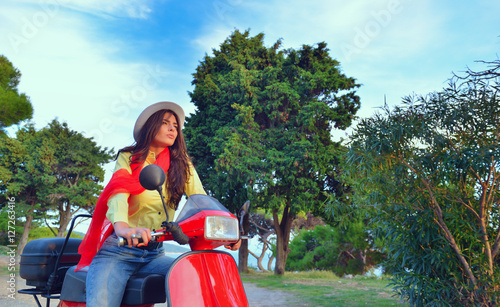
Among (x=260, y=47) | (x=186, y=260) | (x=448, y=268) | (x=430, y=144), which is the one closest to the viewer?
(x=186, y=260)

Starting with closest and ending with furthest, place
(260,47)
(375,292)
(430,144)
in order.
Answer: (430,144) < (375,292) < (260,47)

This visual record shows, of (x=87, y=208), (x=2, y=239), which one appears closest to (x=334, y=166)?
(x=87, y=208)

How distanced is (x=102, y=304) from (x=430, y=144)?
451 cm

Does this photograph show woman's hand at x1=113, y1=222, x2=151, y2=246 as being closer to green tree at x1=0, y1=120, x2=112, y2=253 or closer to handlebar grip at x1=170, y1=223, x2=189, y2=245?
handlebar grip at x1=170, y1=223, x2=189, y2=245

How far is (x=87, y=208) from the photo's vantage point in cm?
2170

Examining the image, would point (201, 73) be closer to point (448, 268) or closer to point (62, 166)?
point (62, 166)

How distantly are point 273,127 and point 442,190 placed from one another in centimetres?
947

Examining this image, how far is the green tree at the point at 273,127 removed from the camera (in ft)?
42.5

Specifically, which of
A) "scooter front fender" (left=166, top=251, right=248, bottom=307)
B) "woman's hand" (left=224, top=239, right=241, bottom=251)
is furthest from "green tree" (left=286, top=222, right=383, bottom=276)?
"scooter front fender" (left=166, top=251, right=248, bottom=307)

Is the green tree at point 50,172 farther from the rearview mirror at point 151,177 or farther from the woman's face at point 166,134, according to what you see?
the rearview mirror at point 151,177

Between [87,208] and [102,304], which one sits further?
[87,208]

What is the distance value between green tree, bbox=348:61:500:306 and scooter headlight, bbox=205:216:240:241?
3.78m

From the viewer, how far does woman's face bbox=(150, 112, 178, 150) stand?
2273 millimetres

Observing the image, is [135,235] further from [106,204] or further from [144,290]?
[106,204]
